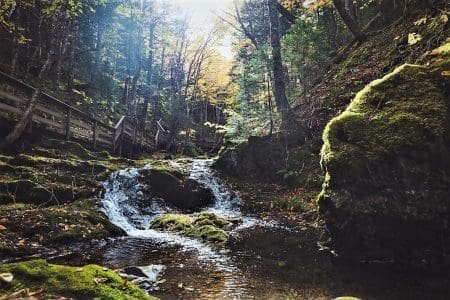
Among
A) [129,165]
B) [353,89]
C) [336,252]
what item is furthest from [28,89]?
[353,89]

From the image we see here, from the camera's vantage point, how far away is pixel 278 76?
14961mm

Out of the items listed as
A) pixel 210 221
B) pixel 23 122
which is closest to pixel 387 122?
pixel 210 221

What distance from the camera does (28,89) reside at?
38.4 ft

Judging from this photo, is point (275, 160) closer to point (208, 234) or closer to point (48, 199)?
point (208, 234)

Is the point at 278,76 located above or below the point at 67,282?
above

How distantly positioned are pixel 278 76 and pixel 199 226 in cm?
789

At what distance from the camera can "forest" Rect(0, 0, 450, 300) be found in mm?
5750

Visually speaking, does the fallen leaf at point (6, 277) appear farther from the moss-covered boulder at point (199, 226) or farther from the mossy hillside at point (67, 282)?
the moss-covered boulder at point (199, 226)

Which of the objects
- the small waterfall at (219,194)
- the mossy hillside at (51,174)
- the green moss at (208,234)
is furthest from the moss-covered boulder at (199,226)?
the mossy hillside at (51,174)

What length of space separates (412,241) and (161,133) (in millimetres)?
23020

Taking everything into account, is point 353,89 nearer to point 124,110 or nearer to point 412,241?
point 412,241

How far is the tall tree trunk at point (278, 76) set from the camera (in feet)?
48.1

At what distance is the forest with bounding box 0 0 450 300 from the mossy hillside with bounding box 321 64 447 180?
0.09 feet

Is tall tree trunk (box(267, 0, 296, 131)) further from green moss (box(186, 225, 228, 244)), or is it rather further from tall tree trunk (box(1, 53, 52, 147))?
tall tree trunk (box(1, 53, 52, 147))
